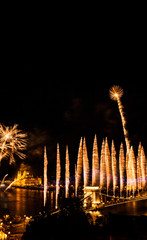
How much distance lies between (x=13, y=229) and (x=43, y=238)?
250 inches

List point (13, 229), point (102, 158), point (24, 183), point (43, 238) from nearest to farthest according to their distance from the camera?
1. point (43, 238)
2. point (13, 229)
3. point (102, 158)
4. point (24, 183)

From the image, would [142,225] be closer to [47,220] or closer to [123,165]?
[47,220]

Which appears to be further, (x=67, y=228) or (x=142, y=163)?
(x=142, y=163)

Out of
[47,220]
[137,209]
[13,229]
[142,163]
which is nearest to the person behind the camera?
[47,220]

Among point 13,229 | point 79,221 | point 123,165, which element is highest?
point 123,165

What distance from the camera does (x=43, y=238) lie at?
23.5 feet

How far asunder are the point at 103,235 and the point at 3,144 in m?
9.48

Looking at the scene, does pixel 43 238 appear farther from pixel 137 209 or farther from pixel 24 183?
pixel 24 183

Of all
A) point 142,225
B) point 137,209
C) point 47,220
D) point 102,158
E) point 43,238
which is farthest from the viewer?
point 102,158

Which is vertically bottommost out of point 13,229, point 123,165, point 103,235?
point 13,229

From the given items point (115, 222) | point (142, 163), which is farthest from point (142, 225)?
point (142, 163)

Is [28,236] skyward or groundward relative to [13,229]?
skyward

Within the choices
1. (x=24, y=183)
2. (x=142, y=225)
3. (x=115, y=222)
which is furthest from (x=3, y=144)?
(x=24, y=183)

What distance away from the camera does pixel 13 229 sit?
12625 millimetres
